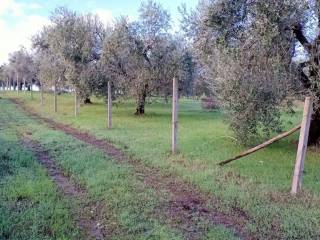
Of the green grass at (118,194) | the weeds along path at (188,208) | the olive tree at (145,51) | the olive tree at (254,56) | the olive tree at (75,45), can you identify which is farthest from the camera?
the olive tree at (75,45)

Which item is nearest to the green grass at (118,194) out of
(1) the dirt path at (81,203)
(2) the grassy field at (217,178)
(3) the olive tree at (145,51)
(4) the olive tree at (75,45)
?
(2) the grassy field at (217,178)

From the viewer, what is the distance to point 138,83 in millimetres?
26094

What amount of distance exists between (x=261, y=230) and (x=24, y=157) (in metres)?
7.71

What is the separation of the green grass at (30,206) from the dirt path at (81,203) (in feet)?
0.60

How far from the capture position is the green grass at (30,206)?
6090 millimetres

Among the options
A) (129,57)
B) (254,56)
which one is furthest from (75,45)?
(254,56)

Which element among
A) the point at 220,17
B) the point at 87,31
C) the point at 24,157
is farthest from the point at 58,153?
the point at 87,31

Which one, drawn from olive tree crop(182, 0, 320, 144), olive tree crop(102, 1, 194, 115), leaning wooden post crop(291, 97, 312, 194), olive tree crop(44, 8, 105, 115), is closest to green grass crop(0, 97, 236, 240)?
leaning wooden post crop(291, 97, 312, 194)

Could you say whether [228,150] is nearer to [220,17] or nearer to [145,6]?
[220,17]

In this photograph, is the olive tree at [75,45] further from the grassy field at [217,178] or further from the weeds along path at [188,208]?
the weeds along path at [188,208]

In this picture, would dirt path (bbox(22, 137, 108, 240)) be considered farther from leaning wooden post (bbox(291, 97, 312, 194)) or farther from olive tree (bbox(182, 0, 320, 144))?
olive tree (bbox(182, 0, 320, 144))

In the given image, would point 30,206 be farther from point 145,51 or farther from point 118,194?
point 145,51

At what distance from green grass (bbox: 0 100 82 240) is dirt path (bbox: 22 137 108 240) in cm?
18

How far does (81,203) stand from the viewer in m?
7.69
